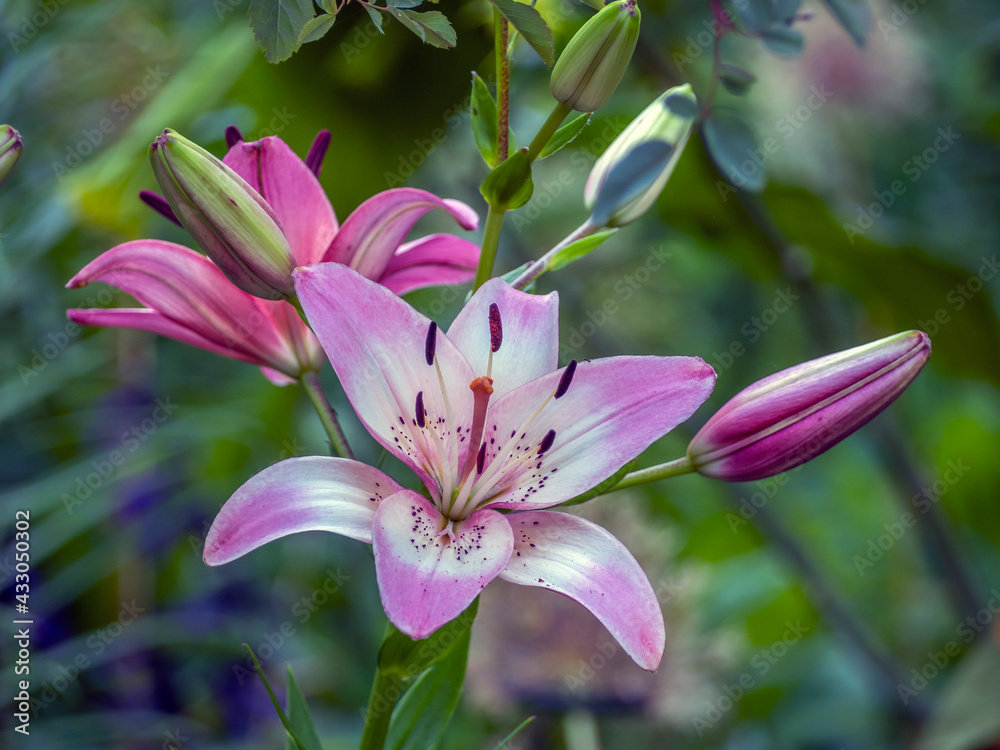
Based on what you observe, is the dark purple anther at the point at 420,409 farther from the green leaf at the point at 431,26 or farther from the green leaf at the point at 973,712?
the green leaf at the point at 973,712

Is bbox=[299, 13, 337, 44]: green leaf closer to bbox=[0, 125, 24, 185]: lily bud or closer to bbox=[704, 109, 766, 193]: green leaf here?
bbox=[0, 125, 24, 185]: lily bud

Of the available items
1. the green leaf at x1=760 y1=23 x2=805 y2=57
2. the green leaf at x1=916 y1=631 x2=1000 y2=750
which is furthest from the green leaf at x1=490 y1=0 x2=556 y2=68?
the green leaf at x1=916 y1=631 x2=1000 y2=750

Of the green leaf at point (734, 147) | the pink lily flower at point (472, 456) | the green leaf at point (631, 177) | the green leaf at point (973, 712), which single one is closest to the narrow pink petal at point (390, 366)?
the pink lily flower at point (472, 456)

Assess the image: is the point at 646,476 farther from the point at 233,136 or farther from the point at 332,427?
the point at 233,136

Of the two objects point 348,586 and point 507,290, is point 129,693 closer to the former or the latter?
point 348,586

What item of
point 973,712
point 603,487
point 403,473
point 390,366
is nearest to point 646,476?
point 603,487

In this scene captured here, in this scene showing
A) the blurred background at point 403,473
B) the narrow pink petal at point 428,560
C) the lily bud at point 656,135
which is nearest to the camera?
the narrow pink petal at point 428,560
